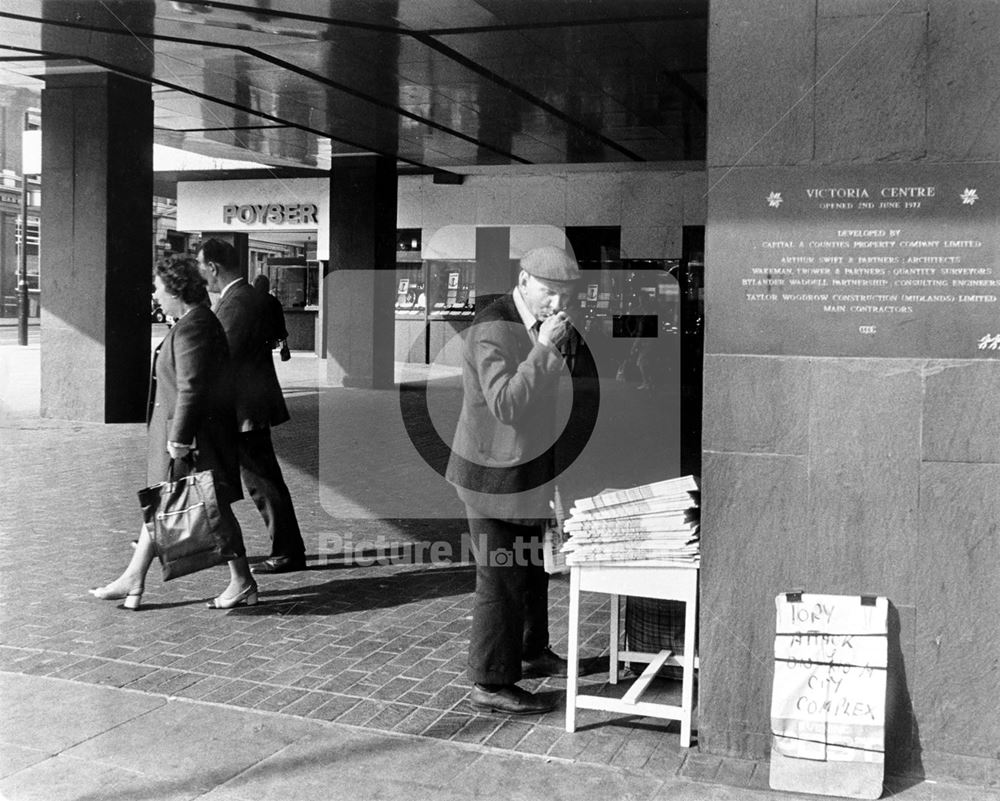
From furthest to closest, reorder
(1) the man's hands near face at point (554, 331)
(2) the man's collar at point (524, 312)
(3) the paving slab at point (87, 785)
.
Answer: (2) the man's collar at point (524, 312) < (1) the man's hands near face at point (554, 331) < (3) the paving slab at point (87, 785)

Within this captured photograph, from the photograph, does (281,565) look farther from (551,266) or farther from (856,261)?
(856,261)

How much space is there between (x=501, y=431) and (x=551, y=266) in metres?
0.70

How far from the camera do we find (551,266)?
4523mm

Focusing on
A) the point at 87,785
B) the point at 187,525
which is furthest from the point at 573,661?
the point at 187,525

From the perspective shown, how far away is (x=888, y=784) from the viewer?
3.98 meters

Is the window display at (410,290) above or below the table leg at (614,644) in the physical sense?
above

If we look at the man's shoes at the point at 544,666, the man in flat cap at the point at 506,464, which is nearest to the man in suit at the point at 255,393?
the man's shoes at the point at 544,666

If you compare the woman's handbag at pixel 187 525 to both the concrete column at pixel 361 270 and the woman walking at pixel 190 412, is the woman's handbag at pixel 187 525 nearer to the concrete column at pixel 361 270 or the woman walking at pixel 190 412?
the woman walking at pixel 190 412

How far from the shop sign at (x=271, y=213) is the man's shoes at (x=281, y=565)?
20.3 m

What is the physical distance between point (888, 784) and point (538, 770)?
1.21m

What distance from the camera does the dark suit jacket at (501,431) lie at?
15.0 ft

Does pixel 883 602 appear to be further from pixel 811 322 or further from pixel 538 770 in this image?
pixel 538 770

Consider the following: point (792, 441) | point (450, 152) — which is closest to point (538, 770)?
point (792, 441)

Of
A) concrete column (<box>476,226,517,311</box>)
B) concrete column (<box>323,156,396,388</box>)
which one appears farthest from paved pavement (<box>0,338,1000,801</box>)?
concrete column (<box>476,226,517,311</box>)
